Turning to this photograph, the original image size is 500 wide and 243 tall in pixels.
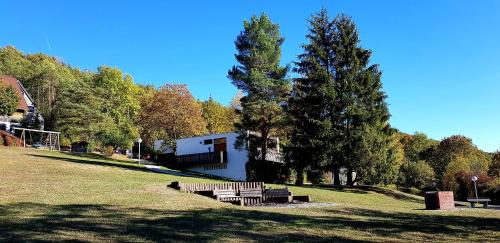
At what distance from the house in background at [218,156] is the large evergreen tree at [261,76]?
8.51 feet

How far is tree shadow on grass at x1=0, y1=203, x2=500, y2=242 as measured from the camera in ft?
34.9

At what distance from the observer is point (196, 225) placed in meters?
12.4

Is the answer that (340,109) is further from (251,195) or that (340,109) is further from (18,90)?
(18,90)

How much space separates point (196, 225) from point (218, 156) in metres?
34.5

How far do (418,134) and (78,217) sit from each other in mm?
90702

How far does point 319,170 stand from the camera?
36750 mm

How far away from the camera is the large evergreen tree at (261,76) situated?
4175 cm

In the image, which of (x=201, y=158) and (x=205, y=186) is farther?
(x=201, y=158)

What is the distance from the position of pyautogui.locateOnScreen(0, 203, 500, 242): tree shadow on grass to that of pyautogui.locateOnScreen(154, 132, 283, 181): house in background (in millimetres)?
29223

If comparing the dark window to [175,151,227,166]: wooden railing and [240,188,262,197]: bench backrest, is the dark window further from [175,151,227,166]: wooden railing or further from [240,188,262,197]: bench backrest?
[240,188,262,197]: bench backrest

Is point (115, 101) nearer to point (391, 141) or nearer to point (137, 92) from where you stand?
point (137, 92)

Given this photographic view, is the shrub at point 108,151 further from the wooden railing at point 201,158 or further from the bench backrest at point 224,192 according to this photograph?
the bench backrest at point 224,192

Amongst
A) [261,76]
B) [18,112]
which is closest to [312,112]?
[261,76]

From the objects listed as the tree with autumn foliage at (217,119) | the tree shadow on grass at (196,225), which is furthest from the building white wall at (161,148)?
the tree shadow on grass at (196,225)
